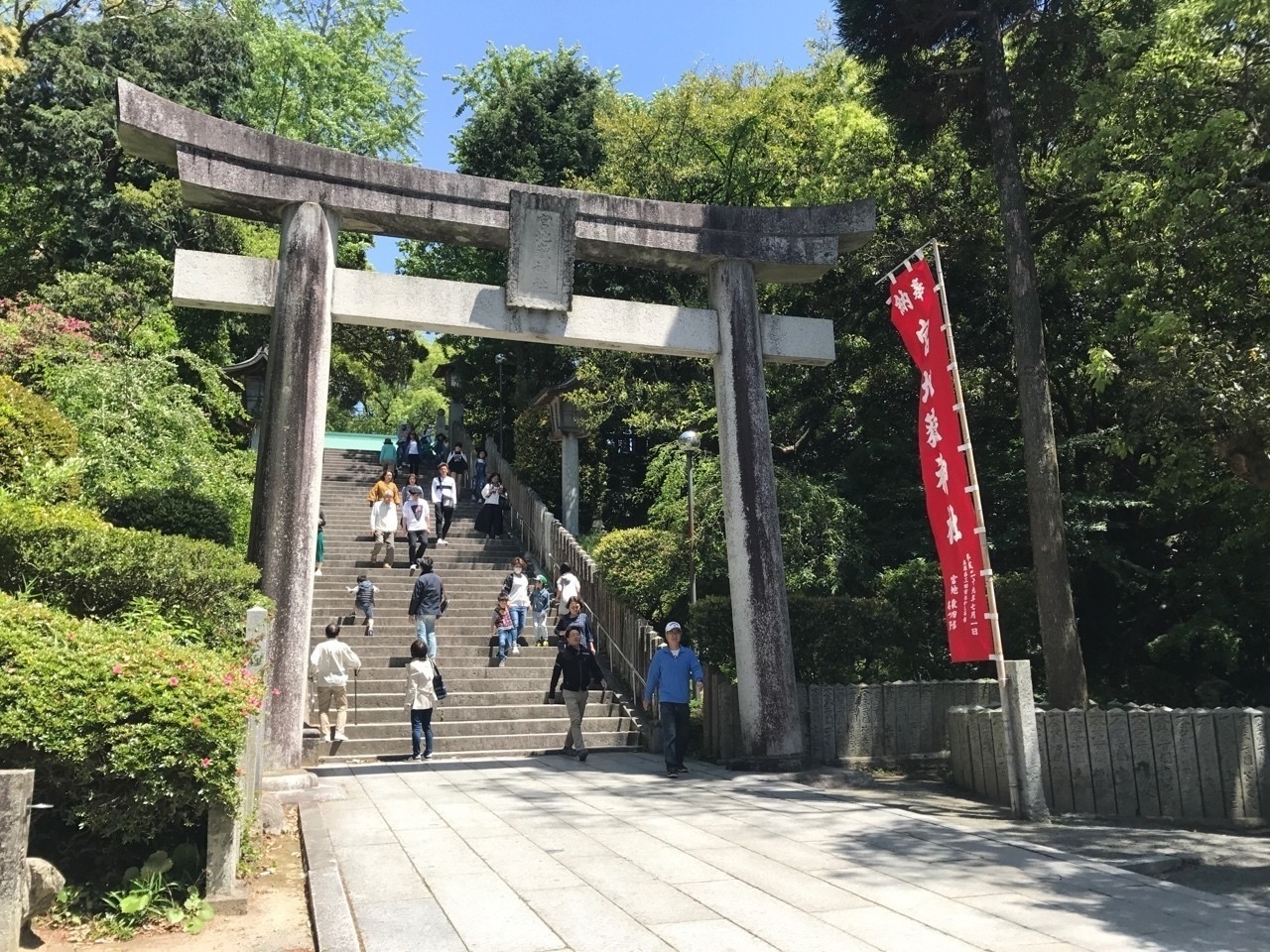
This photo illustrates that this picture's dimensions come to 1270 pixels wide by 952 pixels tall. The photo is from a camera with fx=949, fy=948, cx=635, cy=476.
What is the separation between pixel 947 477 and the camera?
368 inches

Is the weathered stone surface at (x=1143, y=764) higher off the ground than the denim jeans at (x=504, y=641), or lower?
lower

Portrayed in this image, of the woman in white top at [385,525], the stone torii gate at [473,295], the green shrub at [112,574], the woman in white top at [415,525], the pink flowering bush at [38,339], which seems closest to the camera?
the green shrub at [112,574]

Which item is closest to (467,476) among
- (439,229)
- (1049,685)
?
(439,229)

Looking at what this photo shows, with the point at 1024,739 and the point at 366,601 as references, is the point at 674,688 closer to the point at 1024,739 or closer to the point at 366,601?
the point at 1024,739

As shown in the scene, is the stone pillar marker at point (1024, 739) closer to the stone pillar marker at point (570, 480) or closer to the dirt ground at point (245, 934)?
the dirt ground at point (245, 934)

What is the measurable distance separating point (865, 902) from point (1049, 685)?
637 centimetres

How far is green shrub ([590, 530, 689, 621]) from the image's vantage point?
14656 mm

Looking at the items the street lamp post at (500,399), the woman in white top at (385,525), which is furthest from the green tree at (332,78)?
the woman in white top at (385,525)

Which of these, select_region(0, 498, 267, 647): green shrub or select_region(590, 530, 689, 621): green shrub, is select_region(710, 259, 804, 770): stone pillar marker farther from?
select_region(0, 498, 267, 647): green shrub

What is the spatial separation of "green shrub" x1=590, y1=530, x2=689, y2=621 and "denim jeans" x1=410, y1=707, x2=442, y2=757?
4355mm

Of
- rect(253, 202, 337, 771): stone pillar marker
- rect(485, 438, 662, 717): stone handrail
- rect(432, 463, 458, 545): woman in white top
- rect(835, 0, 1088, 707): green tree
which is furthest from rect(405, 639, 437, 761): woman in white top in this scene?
rect(432, 463, 458, 545): woman in white top

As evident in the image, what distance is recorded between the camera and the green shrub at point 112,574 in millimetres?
7656

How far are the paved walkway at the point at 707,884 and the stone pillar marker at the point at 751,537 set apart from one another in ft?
6.18

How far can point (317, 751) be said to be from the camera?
10.6m
